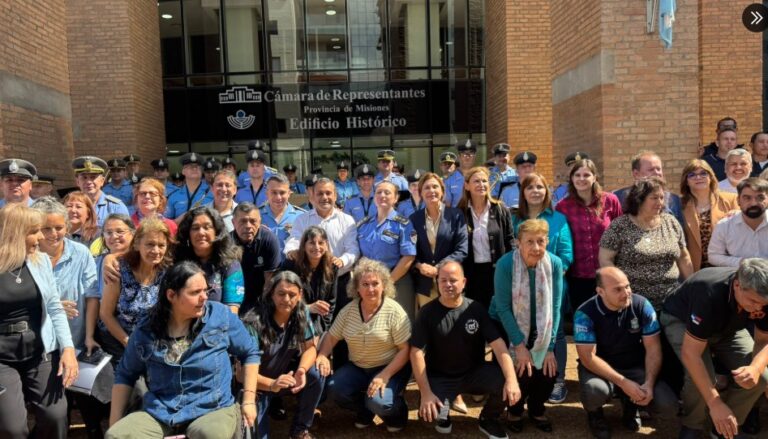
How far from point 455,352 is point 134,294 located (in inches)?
91.4

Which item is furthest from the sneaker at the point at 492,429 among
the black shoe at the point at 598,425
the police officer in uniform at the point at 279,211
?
the police officer in uniform at the point at 279,211

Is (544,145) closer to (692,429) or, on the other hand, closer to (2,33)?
(692,429)

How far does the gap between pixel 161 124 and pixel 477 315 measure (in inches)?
448

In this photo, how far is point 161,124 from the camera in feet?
43.5

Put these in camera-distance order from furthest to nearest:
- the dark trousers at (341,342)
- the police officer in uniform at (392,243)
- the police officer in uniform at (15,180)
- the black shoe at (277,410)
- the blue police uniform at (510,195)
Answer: the blue police uniform at (510,195) < the police officer in uniform at (15,180) < the police officer in uniform at (392,243) < the dark trousers at (341,342) < the black shoe at (277,410)

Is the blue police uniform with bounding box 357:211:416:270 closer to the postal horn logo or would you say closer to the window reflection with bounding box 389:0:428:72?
the postal horn logo

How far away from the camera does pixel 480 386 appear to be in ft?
13.4

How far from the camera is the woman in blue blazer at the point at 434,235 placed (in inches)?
187

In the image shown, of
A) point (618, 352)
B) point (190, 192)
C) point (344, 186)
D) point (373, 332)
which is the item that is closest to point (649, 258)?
point (618, 352)

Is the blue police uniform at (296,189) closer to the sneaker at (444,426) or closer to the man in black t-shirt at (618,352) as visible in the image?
the sneaker at (444,426)

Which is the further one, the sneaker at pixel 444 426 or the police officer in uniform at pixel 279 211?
the police officer in uniform at pixel 279 211

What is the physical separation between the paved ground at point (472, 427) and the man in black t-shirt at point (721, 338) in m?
0.35

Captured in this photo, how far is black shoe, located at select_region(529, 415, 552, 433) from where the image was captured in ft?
13.3

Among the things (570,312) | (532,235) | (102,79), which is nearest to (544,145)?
(570,312)
